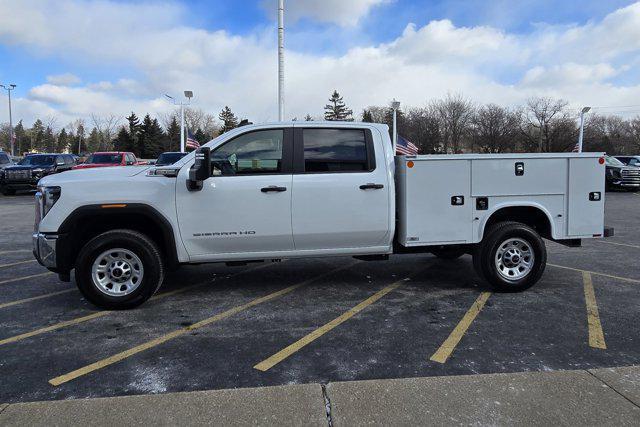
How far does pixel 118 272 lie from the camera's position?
533 centimetres

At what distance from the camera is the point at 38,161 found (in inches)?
910

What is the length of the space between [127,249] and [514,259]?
452 centimetres

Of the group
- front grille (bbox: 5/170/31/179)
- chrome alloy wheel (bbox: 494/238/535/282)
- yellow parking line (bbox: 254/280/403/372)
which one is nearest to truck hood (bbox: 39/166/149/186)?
yellow parking line (bbox: 254/280/403/372)

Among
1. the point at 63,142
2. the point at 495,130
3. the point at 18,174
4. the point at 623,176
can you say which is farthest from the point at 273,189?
the point at 63,142

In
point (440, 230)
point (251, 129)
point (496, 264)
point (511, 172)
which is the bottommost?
point (496, 264)

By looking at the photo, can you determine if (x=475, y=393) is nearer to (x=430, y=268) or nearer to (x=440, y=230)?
(x=440, y=230)

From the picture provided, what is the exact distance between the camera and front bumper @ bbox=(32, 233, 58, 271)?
206 inches

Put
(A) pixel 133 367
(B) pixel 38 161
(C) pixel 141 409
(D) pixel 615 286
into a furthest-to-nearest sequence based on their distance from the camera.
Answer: (B) pixel 38 161, (D) pixel 615 286, (A) pixel 133 367, (C) pixel 141 409

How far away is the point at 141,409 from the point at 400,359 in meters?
2.02

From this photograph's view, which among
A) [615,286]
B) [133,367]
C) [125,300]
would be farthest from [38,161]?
[615,286]

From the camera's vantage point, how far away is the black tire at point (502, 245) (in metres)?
5.89

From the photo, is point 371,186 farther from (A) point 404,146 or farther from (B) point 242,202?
(A) point 404,146

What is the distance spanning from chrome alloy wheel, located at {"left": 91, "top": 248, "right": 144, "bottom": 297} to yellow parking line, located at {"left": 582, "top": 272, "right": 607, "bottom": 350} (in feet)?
14.9

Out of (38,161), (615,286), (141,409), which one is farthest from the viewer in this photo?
(38,161)
